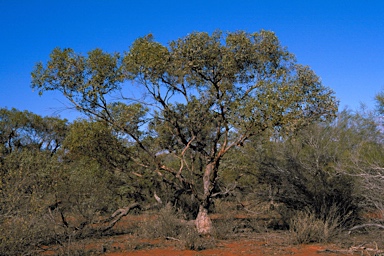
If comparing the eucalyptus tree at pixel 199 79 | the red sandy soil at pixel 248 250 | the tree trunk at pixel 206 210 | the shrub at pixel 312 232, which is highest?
the eucalyptus tree at pixel 199 79

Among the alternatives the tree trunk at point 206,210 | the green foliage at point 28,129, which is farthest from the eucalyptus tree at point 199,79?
the green foliage at point 28,129

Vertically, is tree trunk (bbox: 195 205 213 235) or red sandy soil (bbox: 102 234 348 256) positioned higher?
tree trunk (bbox: 195 205 213 235)

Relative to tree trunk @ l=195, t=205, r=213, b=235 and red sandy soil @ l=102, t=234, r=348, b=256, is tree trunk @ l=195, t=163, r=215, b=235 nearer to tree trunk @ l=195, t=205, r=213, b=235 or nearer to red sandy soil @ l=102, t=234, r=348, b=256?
tree trunk @ l=195, t=205, r=213, b=235

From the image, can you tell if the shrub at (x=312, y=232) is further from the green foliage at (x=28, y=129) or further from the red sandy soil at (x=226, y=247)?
the green foliage at (x=28, y=129)

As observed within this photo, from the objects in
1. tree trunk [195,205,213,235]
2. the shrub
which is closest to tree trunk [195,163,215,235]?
tree trunk [195,205,213,235]

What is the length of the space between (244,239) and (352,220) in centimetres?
344

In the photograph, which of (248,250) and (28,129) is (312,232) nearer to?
(248,250)

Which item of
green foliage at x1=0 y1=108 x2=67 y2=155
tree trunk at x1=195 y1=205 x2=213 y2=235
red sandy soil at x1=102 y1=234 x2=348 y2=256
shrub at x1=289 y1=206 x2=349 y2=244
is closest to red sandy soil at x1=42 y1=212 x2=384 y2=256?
red sandy soil at x1=102 y1=234 x2=348 y2=256

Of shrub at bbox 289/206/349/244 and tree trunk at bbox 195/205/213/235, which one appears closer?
shrub at bbox 289/206/349/244

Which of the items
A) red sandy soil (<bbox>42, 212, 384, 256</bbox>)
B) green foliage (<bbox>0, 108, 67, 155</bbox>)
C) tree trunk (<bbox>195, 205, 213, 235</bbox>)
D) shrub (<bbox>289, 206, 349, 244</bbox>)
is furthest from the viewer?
green foliage (<bbox>0, 108, 67, 155</bbox>)

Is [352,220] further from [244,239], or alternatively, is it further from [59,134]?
[59,134]

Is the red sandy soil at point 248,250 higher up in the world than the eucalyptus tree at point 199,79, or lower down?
lower down

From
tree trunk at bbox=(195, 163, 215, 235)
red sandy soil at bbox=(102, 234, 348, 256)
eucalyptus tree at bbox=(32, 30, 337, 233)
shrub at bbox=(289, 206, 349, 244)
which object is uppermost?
eucalyptus tree at bbox=(32, 30, 337, 233)

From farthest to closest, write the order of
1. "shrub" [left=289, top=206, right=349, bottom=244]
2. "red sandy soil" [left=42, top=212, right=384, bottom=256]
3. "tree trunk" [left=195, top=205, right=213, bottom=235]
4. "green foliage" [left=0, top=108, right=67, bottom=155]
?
"green foliage" [left=0, top=108, right=67, bottom=155]
"tree trunk" [left=195, top=205, right=213, bottom=235]
"shrub" [left=289, top=206, right=349, bottom=244]
"red sandy soil" [left=42, top=212, right=384, bottom=256]
